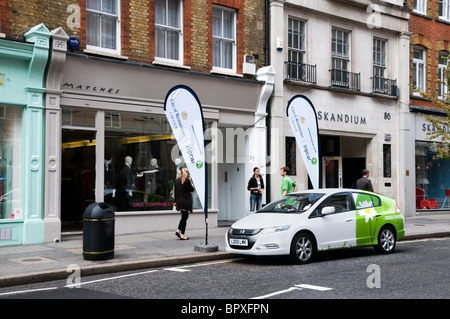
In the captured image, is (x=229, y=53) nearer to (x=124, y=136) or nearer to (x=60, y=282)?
(x=124, y=136)

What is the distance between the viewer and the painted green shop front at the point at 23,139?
523 inches

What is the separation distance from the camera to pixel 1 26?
1318 centimetres

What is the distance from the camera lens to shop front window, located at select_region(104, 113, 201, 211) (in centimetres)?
1543

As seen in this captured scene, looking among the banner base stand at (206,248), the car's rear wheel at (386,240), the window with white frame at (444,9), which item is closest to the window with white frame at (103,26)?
the banner base stand at (206,248)

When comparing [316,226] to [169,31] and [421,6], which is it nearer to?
[169,31]

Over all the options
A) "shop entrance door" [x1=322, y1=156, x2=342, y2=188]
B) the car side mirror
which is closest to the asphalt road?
the car side mirror

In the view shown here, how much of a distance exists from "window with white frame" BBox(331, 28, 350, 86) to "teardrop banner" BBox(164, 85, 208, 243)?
9.29 m

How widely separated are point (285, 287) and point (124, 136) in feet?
27.2

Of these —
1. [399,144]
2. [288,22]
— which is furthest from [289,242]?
[399,144]

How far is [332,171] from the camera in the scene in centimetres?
2255

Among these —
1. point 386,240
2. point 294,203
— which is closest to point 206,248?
point 294,203

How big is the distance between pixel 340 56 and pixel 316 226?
11295mm

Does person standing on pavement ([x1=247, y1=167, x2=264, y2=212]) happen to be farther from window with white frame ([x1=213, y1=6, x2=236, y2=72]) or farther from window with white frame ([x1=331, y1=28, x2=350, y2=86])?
window with white frame ([x1=331, y1=28, x2=350, y2=86])

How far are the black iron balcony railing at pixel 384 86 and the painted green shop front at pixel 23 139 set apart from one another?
13137 mm
